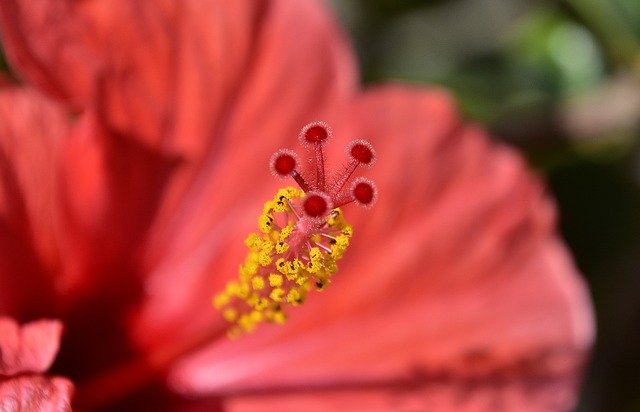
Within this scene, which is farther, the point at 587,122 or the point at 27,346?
the point at 587,122

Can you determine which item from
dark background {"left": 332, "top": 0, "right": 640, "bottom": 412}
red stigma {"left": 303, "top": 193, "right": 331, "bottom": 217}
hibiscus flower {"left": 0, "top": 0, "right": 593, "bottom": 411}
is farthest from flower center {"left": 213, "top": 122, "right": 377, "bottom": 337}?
dark background {"left": 332, "top": 0, "right": 640, "bottom": 412}

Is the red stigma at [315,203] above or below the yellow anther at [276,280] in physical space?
above

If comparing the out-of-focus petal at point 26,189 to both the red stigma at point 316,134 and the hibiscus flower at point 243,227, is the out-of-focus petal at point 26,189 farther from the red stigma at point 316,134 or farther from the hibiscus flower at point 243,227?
the red stigma at point 316,134

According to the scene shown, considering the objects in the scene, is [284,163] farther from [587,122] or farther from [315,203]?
[587,122]

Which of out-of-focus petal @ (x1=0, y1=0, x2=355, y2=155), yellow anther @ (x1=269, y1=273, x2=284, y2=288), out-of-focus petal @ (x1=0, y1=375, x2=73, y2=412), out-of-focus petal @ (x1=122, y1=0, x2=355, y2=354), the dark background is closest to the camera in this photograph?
out-of-focus petal @ (x1=0, y1=375, x2=73, y2=412)

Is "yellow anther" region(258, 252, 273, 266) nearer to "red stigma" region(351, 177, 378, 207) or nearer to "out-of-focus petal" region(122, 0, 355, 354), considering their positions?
"red stigma" region(351, 177, 378, 207)

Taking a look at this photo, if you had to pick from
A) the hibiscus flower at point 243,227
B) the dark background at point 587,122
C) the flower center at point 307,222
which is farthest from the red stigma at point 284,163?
the dark background at point 587,122

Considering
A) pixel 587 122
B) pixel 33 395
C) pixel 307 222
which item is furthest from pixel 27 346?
pixel 587 122

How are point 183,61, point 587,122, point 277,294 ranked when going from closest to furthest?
point 277,294 → point 183,61 → point 587,122
